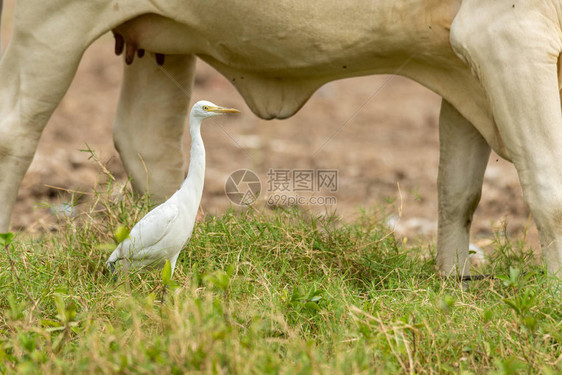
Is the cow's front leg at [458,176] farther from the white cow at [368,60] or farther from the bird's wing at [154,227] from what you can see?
the bird's wing at [154,227]

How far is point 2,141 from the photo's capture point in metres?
3.82

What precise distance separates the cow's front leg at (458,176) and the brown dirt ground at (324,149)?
0.30 meters

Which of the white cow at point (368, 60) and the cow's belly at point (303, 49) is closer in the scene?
the white cow at point (368, 60)

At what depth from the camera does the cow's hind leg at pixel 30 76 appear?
376cm

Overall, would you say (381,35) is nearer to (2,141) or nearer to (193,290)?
(193,290)

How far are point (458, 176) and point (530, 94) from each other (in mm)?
852

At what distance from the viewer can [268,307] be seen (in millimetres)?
3012

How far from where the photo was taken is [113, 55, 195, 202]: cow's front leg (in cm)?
433

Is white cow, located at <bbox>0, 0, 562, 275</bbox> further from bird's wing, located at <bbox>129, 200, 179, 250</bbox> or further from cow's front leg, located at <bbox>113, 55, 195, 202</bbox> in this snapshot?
bird's wing, located at <bbox>129, 200, 179, 250</bbox>

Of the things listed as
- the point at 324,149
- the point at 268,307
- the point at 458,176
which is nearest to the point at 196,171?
the point at 268,307

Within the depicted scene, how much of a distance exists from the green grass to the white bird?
8 centimetres

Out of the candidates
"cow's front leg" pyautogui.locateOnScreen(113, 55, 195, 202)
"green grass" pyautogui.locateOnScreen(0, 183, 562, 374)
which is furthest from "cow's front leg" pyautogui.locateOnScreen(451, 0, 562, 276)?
"cow's front leg" pyautogui.locateOnScreen(113, 55, 195, 202)

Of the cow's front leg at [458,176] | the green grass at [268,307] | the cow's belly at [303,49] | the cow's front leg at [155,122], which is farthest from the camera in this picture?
the cow's front leg at [155,122]

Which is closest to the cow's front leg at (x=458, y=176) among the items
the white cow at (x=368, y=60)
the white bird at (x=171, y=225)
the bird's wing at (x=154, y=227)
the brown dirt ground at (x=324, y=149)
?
the white cow at (x=368, y=60)
